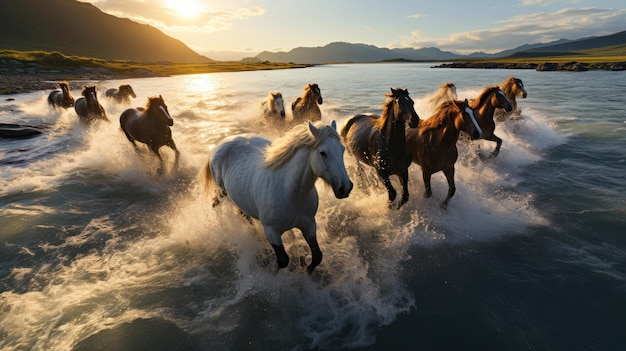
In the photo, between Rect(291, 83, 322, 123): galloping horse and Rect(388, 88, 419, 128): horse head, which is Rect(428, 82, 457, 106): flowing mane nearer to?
Rect(291, 83, 322, 123): galloping horse

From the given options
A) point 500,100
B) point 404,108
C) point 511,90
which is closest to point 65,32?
point 511,90

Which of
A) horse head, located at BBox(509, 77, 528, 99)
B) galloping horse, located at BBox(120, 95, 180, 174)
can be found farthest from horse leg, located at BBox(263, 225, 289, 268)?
horse head, located at BBox(509, 77, 528, 99)

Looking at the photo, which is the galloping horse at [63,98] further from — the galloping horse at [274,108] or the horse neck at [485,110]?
the horse neck at [485,110]

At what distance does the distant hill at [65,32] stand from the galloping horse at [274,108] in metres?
147

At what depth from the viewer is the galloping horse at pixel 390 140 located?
18.4 ft

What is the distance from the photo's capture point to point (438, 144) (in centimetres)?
629

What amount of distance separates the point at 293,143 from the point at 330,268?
239cm

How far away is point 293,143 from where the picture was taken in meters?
3.79

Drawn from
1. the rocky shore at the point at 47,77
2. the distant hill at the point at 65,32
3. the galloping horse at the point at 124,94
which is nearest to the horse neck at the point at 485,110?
the galloping horse at the point at 124,94

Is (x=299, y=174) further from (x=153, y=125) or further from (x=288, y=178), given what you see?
(x=153, y=125)

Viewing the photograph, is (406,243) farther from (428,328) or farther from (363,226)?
(428,328)

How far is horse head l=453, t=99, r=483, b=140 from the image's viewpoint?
5527 millimetres

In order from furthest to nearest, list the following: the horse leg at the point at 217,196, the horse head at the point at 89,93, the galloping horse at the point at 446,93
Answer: the horse head at the point at 89,93
the galloping horse at the point at 446,93
the horse leg at the point at 217,196

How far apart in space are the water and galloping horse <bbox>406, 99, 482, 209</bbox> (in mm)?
1021
